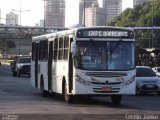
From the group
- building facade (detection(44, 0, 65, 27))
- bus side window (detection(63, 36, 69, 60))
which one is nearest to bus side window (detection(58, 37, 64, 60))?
bus side window (detection(63, 36, 69, 60))

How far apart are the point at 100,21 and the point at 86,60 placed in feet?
399

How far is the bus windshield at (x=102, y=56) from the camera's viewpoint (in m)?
22.2

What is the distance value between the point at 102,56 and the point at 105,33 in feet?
3.00

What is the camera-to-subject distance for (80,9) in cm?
12300

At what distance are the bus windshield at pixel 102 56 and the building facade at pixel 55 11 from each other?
Result: 4721 inches

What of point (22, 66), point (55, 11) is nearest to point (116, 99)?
point (22, 66)

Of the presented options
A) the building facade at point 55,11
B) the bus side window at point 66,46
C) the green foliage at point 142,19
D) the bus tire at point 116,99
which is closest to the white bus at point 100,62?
the bus side window at point 66,46

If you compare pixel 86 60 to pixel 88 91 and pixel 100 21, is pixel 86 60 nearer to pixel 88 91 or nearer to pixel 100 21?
pixel 88 91

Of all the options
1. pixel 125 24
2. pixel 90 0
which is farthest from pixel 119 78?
pixel 90 0

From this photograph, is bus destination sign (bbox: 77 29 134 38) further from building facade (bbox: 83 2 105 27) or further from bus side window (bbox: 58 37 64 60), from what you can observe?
building facade (bbox: 83 2 105 27)

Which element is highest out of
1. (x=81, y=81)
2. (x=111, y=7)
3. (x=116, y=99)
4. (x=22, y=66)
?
(x=111, y=7)

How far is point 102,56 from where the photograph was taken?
2227 centimetres

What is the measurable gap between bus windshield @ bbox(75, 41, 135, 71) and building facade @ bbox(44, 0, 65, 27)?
120 metres

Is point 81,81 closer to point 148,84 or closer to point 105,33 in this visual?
point 105,33
